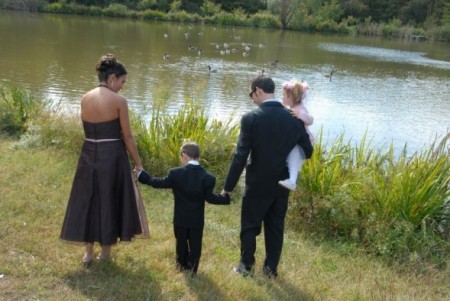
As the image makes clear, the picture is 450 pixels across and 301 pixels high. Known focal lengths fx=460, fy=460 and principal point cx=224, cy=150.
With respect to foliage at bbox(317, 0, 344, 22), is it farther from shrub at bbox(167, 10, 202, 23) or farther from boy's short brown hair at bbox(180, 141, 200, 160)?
boy's short brown hair at bbox(180, 141, 200, 160)

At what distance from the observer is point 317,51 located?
29438 mm

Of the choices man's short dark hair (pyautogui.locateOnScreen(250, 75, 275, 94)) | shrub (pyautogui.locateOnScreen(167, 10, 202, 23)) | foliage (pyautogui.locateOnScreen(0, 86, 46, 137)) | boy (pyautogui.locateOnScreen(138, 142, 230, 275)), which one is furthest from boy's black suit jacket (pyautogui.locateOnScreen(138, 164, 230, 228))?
shrub (pyautogui.locateOnScreen(167, 10, 202, 23))

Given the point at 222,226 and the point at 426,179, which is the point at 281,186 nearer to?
the point at 222,226

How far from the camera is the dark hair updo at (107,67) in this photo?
319 cm

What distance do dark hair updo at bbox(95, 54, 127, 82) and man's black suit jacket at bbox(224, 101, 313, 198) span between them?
95 cm

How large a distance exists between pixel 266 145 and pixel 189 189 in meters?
0.64

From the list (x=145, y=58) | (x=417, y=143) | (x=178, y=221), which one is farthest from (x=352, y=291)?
(x=145, y=58)

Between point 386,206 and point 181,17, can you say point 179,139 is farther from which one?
A: point 181,17

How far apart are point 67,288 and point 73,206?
0.58 meters

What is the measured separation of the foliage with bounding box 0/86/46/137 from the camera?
25.2 ft

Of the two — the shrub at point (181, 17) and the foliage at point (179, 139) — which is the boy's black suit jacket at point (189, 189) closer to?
the foliage at point (179, 139)

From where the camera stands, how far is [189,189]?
3305 mm

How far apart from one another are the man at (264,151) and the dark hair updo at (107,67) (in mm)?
951

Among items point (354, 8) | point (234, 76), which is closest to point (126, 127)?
point (234, 76)
